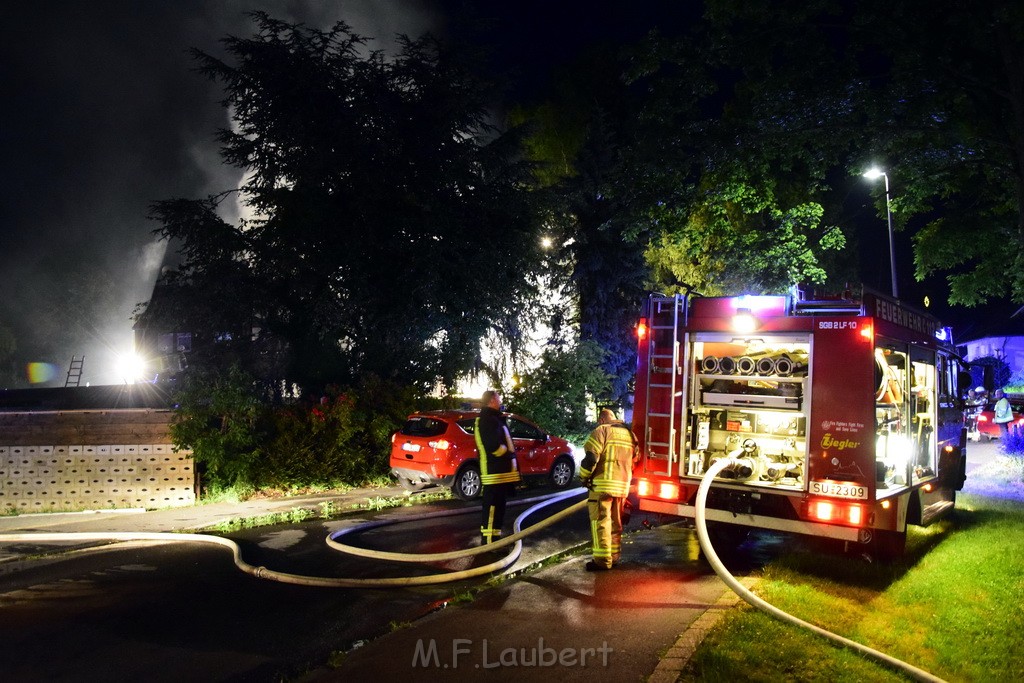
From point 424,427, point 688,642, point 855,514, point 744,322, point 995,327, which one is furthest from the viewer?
point 995,327

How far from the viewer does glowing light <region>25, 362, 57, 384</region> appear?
5912cm

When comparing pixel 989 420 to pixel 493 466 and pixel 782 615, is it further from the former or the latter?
pixel 782 615

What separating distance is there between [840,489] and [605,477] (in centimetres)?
221

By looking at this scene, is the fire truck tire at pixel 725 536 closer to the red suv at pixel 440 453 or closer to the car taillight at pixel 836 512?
the car taillight at pixel 836 512

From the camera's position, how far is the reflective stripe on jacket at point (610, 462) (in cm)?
700

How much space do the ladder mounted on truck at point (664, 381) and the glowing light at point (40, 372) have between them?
219 feet

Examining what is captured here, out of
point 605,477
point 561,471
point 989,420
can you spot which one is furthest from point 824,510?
point 989,420

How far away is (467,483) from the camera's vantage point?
1155cm

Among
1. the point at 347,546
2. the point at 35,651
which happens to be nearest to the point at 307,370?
the point at 347,546

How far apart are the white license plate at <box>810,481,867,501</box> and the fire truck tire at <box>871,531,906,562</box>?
1197mm

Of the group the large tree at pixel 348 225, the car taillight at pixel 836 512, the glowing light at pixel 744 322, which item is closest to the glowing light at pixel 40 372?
the large tree at pixel 348 225

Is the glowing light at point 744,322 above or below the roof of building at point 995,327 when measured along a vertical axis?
below

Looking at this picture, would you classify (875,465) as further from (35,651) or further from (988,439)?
(988,439)

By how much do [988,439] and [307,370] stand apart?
75.1 feet
